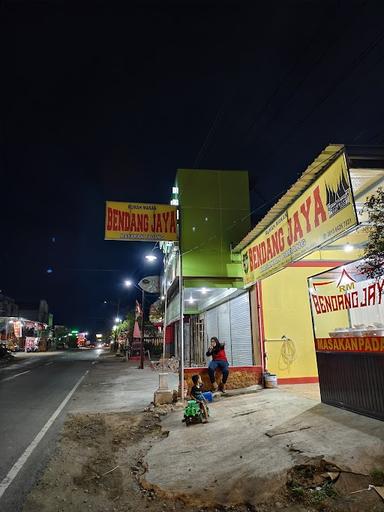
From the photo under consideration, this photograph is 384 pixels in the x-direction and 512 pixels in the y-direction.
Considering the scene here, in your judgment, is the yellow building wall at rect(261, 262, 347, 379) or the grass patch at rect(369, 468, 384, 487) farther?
the yellow building wall at rect(261, 262, 347, 379)

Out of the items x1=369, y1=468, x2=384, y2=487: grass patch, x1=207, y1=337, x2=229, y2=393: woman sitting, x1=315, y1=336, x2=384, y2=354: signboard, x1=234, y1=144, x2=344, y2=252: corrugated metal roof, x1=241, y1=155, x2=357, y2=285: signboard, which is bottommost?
x1=369, y1=468, x2=384, y2=487: grass patch

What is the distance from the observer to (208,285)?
12430 mm

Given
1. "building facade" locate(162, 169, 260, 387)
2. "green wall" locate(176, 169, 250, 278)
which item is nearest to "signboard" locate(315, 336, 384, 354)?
"building facade" locate(162, 169, 260, 387)

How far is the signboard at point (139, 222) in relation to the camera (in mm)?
10656

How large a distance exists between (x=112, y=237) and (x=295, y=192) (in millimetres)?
5819

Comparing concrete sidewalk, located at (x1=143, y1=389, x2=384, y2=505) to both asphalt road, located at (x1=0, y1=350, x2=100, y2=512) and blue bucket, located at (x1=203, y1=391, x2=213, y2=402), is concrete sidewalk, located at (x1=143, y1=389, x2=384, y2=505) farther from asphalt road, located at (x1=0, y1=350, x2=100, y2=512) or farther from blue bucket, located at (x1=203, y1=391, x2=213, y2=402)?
asphalt road, located at (x1=0, y1=350, x2=100, y2=512)

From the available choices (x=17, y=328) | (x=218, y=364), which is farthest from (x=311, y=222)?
(x=17, y=328)

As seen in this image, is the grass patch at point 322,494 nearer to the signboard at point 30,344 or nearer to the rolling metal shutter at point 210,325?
the rolling metal shutter at point 210,325

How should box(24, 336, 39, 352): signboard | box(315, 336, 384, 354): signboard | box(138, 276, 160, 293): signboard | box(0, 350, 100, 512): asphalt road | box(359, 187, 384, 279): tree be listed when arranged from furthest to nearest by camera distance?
box(24, 336, 39, 352): signboard, box(138, 276, 160, 293): signboard, box(315, 336, 384, 354): signboard, box(0, 350, 100, 512): asphalt road, box(359, 187, 384, 279): tree

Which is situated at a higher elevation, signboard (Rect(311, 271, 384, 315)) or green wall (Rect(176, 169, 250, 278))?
green wall (Rect(176, 169, 250, 278))

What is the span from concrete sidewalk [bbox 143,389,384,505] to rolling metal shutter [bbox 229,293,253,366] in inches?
184

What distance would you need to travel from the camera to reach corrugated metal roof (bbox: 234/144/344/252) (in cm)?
577

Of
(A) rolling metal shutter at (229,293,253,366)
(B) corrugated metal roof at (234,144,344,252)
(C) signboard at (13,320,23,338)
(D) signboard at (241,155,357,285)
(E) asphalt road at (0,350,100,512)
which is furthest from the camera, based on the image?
(C) signboard at (13,320,23,338)

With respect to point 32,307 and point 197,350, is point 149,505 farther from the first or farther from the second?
point 32,307
